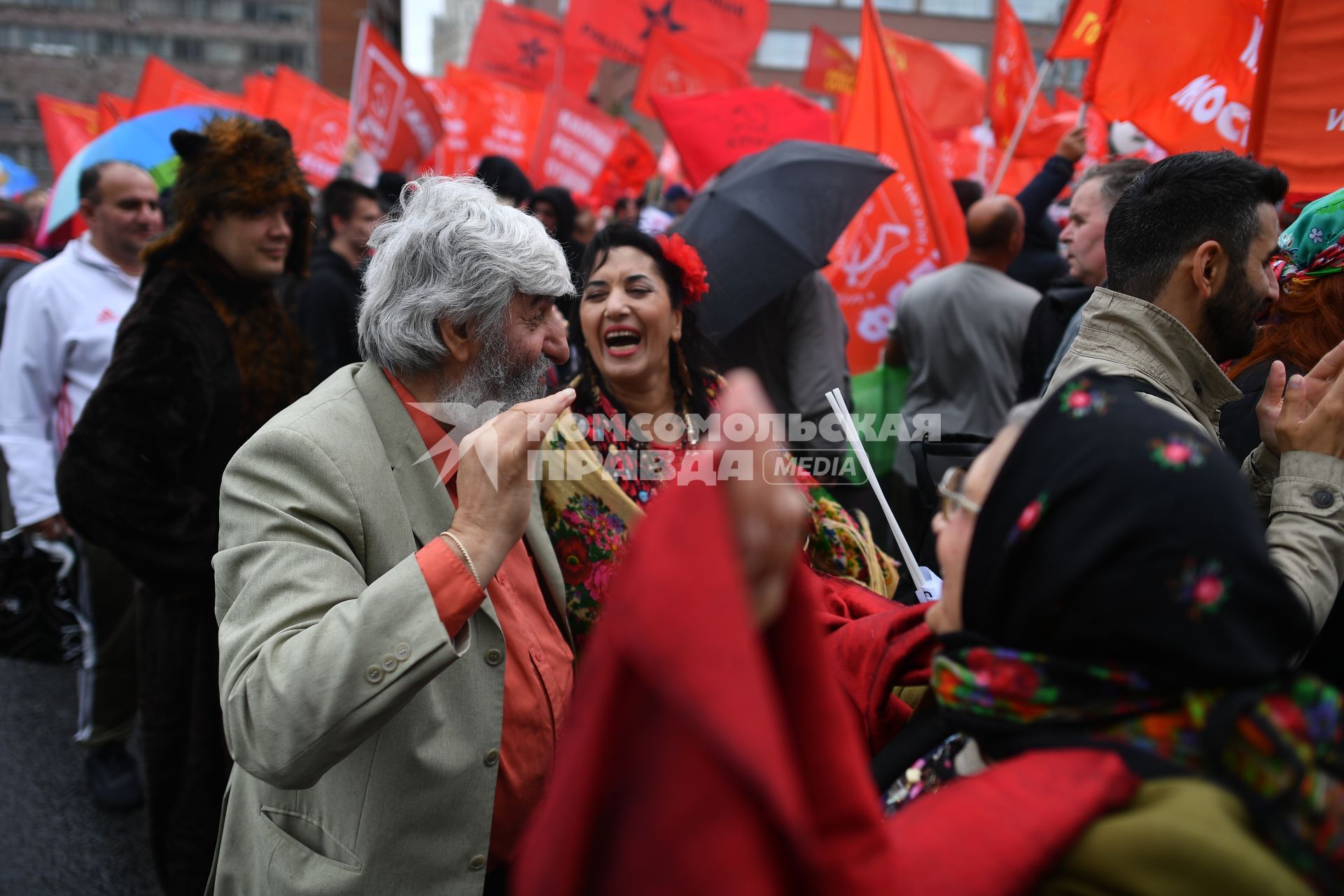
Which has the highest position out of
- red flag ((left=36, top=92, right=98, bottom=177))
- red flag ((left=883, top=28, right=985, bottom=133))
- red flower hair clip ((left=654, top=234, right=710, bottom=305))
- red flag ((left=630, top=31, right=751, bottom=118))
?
red flag ((left=883, top=28, right=985, bottom=133))

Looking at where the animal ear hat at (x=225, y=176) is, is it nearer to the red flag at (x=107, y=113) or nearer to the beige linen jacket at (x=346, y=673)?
the beige linen jacket at (x=346, y=673)

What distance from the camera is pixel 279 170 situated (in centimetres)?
319

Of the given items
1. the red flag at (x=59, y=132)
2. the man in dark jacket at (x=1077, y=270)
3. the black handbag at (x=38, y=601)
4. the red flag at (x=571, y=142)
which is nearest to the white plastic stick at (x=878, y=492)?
the man in dark jacket at (x=1077, y=270)

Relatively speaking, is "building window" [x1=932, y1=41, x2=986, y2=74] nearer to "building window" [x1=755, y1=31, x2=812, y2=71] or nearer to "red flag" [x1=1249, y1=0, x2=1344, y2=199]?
"building window" [x1=755, y1=31, x2=812, y2=71]

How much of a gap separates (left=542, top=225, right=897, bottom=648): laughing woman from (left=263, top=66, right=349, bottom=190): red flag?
8.45 m

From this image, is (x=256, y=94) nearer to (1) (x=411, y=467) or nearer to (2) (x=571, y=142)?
(2) (x=571, y=142)

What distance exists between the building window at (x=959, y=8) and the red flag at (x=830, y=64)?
36.2 metres

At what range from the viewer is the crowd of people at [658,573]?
2.65 ft

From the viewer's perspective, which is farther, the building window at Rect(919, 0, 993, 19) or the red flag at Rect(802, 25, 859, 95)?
the building window at Rect(919, 0, 993, 19)

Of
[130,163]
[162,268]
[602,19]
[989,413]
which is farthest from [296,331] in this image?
[602,19]

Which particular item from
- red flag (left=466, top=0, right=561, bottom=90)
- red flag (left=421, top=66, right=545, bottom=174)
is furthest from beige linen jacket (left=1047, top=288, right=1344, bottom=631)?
red flag (left=466, top=0, right=561, bottom=90)

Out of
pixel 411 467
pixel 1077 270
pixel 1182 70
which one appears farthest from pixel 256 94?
pixel 411 467

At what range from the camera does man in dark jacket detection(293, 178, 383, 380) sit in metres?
4.64

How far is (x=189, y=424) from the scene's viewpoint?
8.95 feet
